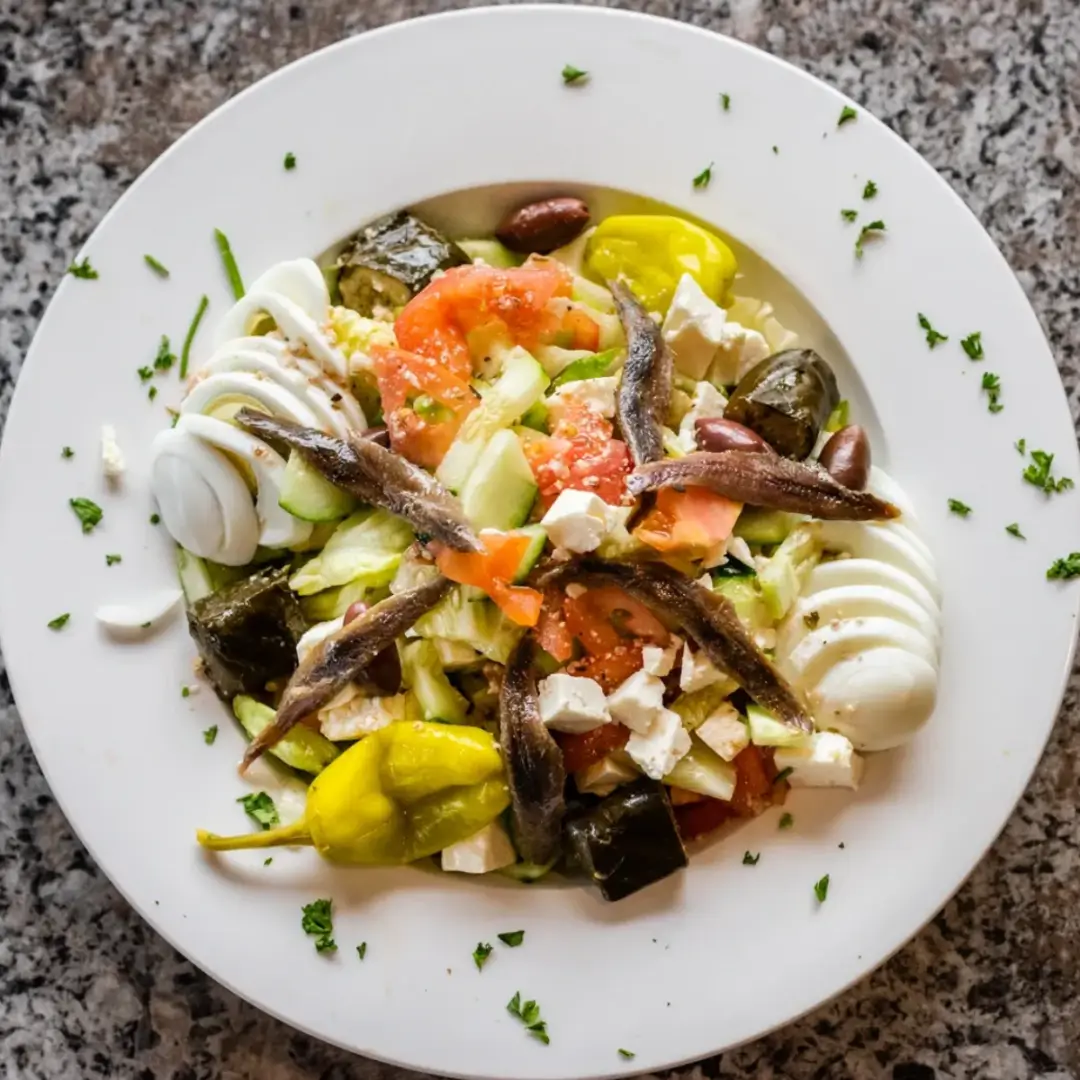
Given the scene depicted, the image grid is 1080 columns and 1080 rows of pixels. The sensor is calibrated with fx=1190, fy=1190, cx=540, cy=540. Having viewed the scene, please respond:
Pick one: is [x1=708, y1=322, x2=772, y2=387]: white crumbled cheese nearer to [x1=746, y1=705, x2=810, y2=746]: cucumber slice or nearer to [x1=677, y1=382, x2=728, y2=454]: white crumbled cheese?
[x1=677, y1=382, x2=728, y2=454]: white crumbled cheese

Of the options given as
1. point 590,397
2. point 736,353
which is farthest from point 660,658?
point 736,353

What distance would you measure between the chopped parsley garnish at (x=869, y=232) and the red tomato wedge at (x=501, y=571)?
1056mm

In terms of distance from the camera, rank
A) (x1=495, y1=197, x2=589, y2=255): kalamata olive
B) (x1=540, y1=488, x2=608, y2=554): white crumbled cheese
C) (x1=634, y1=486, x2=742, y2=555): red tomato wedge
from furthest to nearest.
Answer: (x1=495, y1=197, x2=589, y2=255): kalamata olive → (x1=634, y1=486, x2=742, y2=555): red tomato wedge → (x1=540, y1=488, x2=608, y2=554): white crumbled cheese

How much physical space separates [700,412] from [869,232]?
1.89ft

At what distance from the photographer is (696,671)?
2.66 metres

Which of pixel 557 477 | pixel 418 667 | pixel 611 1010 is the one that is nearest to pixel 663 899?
pixel 611 1010

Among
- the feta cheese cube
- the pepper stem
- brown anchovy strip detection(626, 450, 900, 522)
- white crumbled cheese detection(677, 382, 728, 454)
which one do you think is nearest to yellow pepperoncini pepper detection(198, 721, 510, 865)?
the pepper stem

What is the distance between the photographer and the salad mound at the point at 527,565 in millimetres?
2623

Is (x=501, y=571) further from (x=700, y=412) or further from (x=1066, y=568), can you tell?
(x=1066, y=568)

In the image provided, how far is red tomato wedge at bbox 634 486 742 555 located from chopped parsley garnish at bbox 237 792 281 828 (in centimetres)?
106

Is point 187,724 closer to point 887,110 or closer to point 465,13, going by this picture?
point 465,13

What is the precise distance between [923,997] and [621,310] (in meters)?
1.91

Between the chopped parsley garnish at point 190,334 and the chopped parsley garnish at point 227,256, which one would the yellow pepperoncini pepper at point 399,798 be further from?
the chopped parsley garnish at point 227,256

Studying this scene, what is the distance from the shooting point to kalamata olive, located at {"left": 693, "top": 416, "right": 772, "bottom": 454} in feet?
8.93
